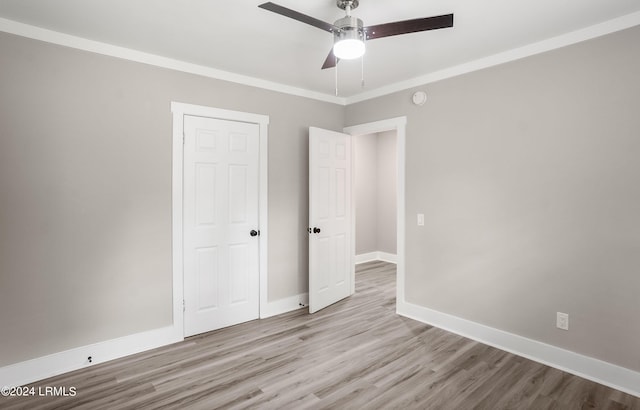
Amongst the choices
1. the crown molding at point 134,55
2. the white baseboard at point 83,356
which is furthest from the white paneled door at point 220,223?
the crown molding at point 134,55

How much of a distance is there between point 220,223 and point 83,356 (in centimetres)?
155

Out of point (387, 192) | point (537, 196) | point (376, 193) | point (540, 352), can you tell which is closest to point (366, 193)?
point (376, 193)

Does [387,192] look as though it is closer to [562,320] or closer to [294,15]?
[562,320]

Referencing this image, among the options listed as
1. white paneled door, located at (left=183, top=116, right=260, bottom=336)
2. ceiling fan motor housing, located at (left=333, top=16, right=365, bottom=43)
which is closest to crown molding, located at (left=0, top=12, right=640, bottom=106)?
white paneled door, located at (left=183, top=116, right=260, bottom=336)

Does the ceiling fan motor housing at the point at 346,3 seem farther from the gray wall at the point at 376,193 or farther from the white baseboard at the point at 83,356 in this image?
the gray wall at the point at 376,193

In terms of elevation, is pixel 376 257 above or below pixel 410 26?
below

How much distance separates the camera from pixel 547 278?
279 centimetres

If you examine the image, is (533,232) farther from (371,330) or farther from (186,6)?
(186,6)

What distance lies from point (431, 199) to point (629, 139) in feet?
5.34

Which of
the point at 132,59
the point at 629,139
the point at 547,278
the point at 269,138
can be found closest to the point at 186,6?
the point at 132,59

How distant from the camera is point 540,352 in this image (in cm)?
281

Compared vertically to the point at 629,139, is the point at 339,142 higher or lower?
higher

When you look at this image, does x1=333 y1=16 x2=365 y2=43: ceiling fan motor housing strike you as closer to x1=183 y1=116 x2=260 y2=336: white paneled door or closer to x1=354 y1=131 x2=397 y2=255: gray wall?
x1=183 y1=116 x2=260 y2=336: white paneled door

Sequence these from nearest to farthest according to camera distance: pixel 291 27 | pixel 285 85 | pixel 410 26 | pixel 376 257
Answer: pixel 410 26, pixel 291 27, pixel 285 85, pixel 376 257
